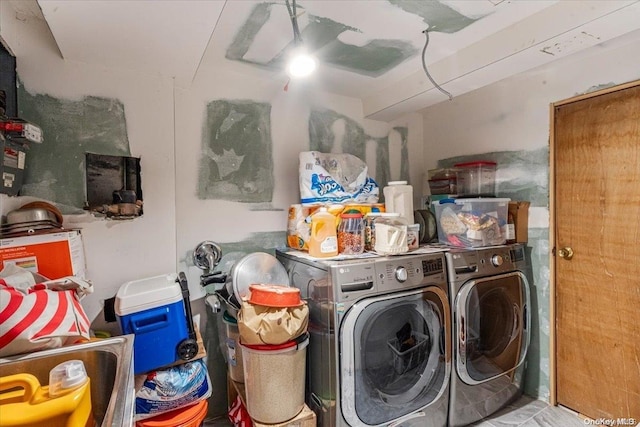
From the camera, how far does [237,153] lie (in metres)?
2.17

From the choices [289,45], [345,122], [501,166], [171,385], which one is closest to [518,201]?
[501,166]

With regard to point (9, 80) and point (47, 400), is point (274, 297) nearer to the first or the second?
point (47, 400)

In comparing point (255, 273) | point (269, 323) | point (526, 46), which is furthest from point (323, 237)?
point (526, 46)

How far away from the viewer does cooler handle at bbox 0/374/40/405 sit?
0.77 metres

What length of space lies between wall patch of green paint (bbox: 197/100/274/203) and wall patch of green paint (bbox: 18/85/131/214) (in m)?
0.49

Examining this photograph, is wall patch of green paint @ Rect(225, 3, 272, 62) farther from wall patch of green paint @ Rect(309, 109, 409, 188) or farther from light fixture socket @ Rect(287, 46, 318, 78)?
wall patch of green paint @ Rect(309, 109, 409, 188)

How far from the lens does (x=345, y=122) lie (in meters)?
2.59

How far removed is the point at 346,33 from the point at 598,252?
1924 millimetres

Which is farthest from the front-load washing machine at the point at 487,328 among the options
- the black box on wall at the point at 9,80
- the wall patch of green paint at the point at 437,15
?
the black box on wall at the point at 9,80

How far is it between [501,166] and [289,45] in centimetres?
172

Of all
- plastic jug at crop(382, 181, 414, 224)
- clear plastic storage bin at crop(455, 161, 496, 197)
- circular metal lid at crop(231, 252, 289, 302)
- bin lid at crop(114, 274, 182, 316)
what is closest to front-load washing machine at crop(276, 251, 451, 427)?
circular metal lid at crop(231, 252, 289, 302)

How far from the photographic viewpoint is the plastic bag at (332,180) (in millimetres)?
2098

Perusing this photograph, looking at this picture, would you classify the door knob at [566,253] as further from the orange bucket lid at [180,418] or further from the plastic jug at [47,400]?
the plastic jug at [47,400]

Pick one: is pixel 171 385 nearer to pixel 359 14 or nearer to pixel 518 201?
pixel 359 14
